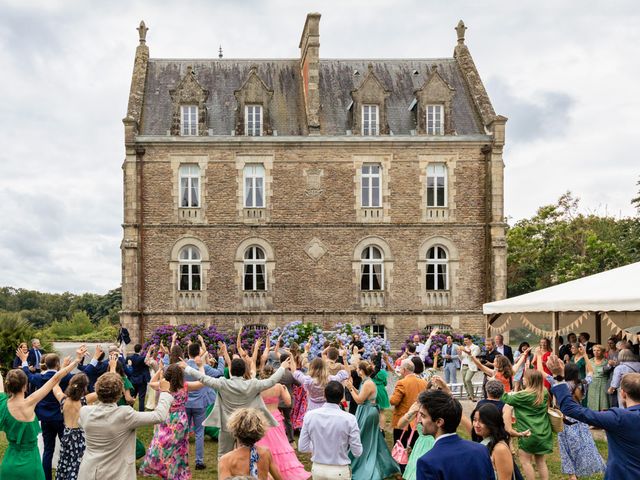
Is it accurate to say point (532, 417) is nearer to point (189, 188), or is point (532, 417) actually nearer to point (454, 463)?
point (454, 463)

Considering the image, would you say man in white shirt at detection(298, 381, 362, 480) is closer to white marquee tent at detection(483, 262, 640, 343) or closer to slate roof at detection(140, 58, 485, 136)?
white marquee tent at detection(483, 262, 640, 343)

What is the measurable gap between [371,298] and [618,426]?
23493 mm

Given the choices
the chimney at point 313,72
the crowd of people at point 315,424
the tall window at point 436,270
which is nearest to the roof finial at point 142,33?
the chimney at point 313,72

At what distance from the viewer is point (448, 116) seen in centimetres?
3002

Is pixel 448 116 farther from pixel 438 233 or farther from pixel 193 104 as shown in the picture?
pixel 193 104

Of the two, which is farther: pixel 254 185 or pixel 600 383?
pixel 254 185

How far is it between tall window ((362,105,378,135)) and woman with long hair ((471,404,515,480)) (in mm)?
24235

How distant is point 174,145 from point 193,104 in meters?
1.97

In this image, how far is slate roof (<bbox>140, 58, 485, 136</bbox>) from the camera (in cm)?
3020

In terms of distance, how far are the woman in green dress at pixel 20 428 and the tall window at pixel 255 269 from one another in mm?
21861

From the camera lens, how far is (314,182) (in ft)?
96.2

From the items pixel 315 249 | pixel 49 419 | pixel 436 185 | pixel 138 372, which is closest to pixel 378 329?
pixel 315 249

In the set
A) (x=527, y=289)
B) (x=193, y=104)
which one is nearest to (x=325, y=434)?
(x=193, y=104)

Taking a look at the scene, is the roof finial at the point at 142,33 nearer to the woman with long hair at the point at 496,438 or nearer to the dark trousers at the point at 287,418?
the dark trousers at the point at 287,418
